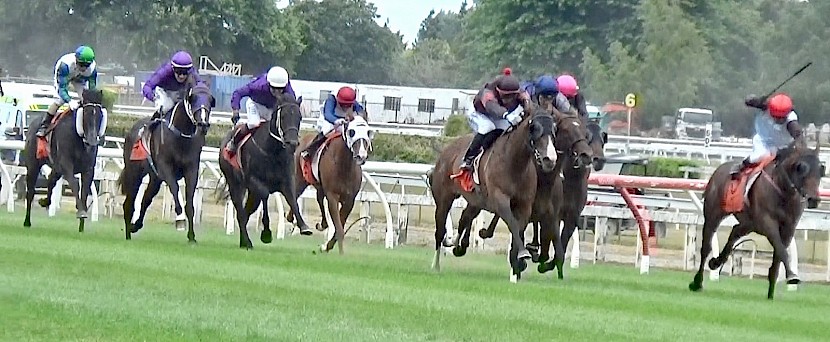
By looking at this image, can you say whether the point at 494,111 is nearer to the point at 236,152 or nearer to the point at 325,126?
the point at 236,152

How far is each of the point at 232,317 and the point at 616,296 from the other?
13.9 ft

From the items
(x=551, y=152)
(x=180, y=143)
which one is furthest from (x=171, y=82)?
(x=551, y=152)

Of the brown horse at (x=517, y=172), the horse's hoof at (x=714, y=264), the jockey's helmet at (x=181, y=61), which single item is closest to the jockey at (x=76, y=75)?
the jockey's helmet at (x=181, y=61)

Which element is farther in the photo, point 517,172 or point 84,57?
point 84,57

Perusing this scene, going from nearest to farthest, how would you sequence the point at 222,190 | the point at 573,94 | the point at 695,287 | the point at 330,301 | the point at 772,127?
the point at 330,301 → the point at 695,287 → the point at 772,127 → the point at 573,94 → the point at 222,190

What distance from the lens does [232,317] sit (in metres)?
9.12

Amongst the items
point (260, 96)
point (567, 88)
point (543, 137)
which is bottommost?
point (543, 137)

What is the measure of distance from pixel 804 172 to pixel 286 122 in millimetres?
5090

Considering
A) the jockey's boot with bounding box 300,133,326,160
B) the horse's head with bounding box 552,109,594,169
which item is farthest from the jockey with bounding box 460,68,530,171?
the jockey's boot with bounding box 300,133,326,160

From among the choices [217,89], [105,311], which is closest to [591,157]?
[105,311]

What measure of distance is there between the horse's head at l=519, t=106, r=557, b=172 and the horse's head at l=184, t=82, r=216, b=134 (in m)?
4.04

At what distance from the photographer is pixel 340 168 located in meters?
17.2

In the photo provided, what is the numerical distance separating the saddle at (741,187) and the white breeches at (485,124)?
2401mm

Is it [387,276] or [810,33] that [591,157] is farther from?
[810,33]
